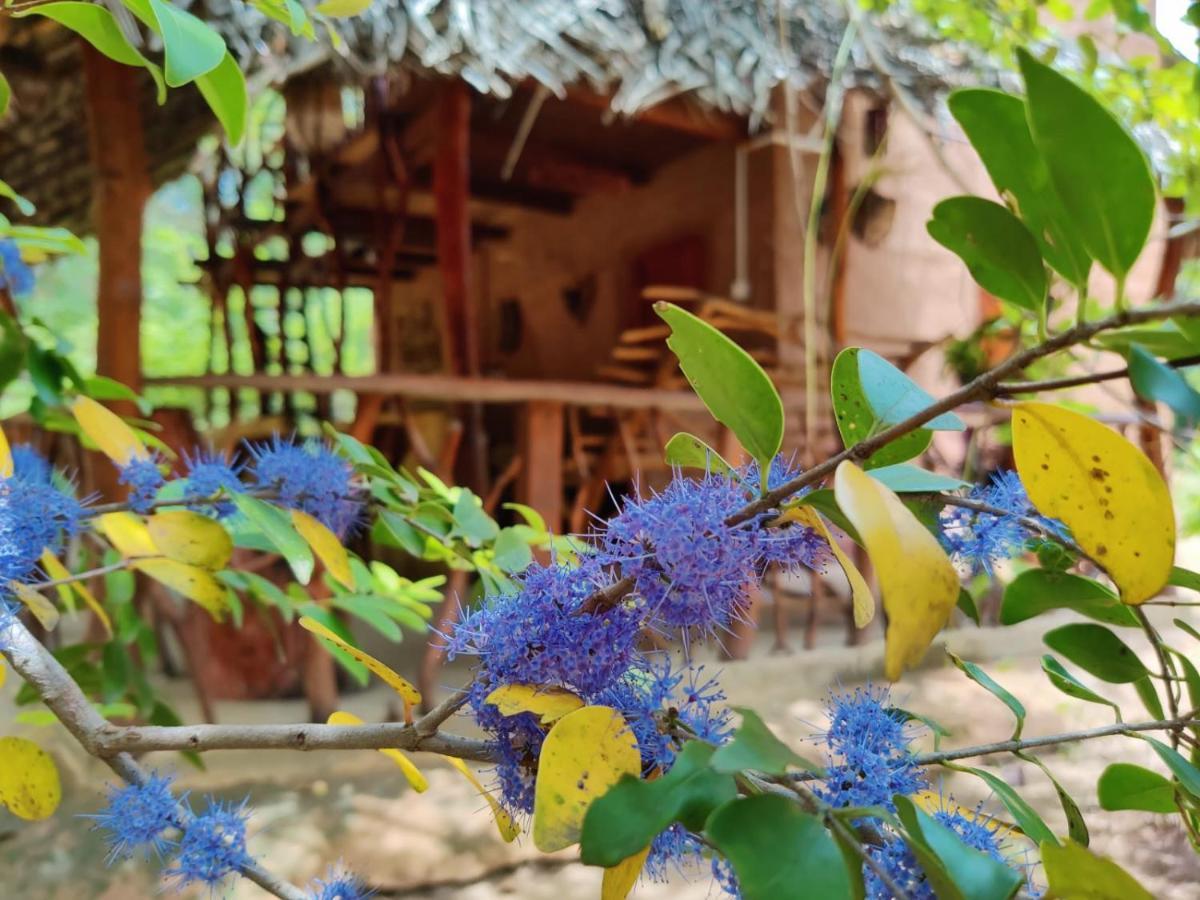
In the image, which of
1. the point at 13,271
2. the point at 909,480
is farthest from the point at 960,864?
the point at 13,271

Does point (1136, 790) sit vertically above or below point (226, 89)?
below

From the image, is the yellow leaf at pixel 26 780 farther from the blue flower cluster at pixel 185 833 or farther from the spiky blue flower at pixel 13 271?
the spiky blue flower at pixel 13 271

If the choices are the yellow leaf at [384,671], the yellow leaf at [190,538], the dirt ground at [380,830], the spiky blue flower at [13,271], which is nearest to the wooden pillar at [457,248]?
the dirt ground at [380,830]

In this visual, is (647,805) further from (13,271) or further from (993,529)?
(13,271)

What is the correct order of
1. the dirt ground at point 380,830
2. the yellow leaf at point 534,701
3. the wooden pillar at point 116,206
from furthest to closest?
the wooden pillar at point 116,206 < the dirt ground at point 380,830 < the yellow leaf at point 534,701

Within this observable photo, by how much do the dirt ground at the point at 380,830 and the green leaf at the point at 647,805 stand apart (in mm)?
1287

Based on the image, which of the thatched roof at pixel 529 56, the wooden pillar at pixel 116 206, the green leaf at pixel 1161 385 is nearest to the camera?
the green leaf at pixel 1161 385

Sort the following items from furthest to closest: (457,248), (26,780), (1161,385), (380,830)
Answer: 1. (457,248)
2. (380,830)
3. (26,780)
4. (1161,385)

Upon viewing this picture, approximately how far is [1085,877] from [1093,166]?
0.84ft

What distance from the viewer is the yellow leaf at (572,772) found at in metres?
0.34

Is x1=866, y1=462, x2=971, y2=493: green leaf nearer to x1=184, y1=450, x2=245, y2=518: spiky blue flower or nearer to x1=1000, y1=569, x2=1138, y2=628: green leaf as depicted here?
x1=1000, y1=569, x2=1138, y2=628: green leaf

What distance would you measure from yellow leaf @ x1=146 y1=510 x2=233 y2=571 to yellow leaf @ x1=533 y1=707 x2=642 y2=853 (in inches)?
18.1

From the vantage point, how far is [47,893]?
1.69 meters

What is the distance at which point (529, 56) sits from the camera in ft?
7.32
